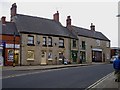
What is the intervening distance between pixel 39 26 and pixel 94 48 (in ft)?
68.0

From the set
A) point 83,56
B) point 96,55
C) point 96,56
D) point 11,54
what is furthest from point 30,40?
point 96,56

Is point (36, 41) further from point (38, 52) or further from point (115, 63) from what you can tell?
point (115, 63)

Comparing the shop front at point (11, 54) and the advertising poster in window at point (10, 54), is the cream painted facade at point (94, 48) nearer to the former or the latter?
the shop front at point (11, 54)

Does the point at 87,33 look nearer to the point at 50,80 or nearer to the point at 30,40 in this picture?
the point at 30,40

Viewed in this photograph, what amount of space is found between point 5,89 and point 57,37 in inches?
1546

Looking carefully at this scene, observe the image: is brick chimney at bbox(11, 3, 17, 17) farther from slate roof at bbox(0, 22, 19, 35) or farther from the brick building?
the brick building

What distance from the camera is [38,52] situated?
48656 mm

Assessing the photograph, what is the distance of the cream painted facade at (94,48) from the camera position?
208ft

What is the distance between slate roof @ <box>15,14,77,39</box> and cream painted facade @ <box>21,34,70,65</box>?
110 centimetres

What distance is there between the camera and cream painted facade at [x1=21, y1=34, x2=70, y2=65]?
46362 mm

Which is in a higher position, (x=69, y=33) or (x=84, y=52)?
(x=69, y=33)

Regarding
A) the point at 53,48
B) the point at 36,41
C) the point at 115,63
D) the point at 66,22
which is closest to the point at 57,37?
the point at 53,48

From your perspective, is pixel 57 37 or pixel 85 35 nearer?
pixel 57 37

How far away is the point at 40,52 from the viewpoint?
161 ft
